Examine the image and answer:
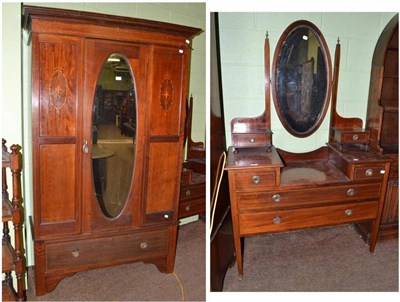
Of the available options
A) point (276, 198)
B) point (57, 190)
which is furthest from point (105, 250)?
point (276, 198)

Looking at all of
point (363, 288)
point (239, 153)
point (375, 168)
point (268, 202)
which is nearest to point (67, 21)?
point (239, 153)

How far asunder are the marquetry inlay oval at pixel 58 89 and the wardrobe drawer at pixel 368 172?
1893 millimetres

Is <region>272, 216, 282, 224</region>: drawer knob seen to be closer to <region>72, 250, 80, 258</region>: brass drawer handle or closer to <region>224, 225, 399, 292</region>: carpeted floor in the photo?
<region>224, 225, 399, 292</region>: carpeted floor

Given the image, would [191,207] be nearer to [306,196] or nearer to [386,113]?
[306,196]

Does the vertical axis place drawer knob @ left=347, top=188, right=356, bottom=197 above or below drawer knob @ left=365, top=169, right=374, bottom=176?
below

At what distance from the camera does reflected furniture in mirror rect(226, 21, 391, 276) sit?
2004 millimetres

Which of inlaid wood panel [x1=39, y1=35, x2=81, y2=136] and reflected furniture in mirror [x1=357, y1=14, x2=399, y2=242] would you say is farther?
reflected furniture in mirror [x1=357, y1=14, x2=399, y2=242]

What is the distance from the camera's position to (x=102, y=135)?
185cm

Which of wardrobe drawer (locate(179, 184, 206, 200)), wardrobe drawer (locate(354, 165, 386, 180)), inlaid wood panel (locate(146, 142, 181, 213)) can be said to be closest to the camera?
inlaid wood panel (locate(146, 142, 181, 213))

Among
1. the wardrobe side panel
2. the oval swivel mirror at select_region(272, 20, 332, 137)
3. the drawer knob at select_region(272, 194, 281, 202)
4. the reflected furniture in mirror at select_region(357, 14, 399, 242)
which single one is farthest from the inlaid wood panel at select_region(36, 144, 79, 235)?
the reflected furniture in mirror at select_region(357, 14, 399, 242)

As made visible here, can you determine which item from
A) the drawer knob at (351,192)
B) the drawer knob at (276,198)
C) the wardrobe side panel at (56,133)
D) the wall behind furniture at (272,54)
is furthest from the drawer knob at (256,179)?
the wardrobe side panel at (56,133)

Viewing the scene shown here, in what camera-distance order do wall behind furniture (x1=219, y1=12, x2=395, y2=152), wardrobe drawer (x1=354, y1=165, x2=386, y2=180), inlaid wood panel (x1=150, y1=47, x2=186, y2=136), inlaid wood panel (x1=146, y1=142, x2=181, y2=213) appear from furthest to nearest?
1. wall behind furniture (x1=219, y1=12, x2=395, y2=152)
2. wardrobe drawer (x1=354, y1=165, x2=386, y2=180)
3. inlaid wood panel (x1=146, y1=142, x2=181, y2=213)
4. inlaid wood panel (x1=150, y1=47, x2=186, y2=136)

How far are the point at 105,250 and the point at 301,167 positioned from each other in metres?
1.52

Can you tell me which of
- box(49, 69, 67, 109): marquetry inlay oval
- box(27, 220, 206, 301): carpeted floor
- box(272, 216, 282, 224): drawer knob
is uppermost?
box(49, 69, 67, 109): marquetry inlay oval
